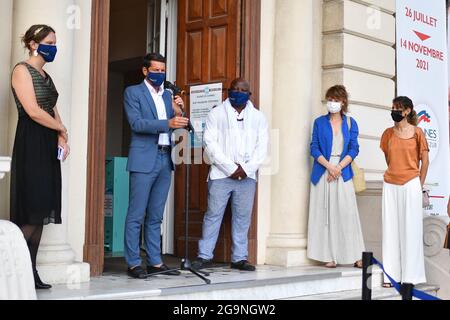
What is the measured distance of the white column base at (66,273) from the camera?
5840mm

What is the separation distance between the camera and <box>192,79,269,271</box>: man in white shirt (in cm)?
719

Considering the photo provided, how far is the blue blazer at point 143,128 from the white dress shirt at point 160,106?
Answer: 4 cm

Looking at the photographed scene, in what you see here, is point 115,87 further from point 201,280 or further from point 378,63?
point 201,280

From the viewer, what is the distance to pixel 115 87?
45.6 feet

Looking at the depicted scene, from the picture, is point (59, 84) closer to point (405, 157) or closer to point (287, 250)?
point (287, 250)

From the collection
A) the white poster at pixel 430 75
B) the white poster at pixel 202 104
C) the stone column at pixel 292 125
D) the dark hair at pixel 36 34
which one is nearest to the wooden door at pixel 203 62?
the white poster at pixel 202 104

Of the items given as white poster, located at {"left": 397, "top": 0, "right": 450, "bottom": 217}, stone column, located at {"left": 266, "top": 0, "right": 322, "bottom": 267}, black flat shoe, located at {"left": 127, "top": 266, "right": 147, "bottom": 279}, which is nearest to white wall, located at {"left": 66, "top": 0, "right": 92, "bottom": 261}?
black flat shoe, located at {"left": 127, "top": 266, "right": 147, "bottom": 279}

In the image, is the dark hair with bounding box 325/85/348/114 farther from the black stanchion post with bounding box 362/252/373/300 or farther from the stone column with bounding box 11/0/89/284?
the black stanchion post with bounding box 362/252/373/300

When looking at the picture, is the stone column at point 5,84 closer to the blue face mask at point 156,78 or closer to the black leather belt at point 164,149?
the blue face mask at point 156,78

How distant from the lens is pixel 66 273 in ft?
19.5

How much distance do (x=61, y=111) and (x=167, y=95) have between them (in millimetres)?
1111

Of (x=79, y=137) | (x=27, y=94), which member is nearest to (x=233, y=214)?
(x=79, y=137)

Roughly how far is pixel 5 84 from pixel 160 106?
4.73ft

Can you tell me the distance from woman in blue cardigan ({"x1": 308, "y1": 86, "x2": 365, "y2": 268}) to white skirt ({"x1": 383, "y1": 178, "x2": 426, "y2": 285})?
1.56 feet
